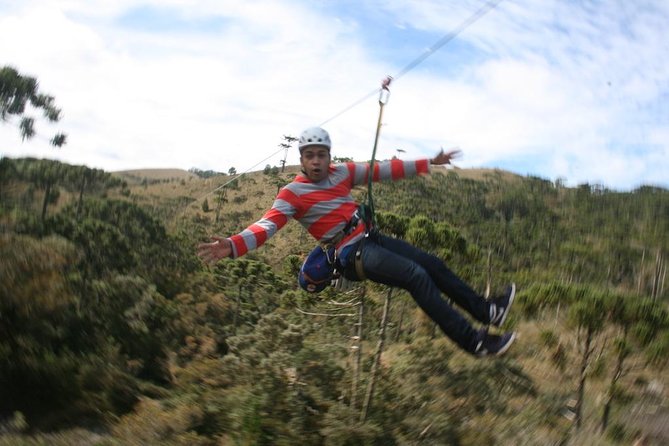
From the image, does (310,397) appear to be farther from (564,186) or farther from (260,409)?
(564,186)

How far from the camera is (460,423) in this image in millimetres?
5660

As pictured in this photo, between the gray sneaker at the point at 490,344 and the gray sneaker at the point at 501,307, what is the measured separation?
0.54 feet

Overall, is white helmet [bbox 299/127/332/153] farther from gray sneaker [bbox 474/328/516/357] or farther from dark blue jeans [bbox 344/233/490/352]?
gray sneaker [bbox 474/328/516/357]

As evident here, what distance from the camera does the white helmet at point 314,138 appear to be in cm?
426

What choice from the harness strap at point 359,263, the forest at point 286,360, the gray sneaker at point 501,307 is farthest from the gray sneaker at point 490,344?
the forest at point 286,360

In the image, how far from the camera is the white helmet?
14.0ft

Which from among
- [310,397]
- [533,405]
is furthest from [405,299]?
[310,397]

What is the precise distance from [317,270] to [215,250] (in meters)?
1.05

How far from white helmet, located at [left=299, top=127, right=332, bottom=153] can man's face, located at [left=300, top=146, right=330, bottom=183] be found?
0.05m

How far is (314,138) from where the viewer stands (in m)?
4.27

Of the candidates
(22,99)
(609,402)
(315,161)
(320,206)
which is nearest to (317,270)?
(320,206)

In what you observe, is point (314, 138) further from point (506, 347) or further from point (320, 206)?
point (506, 347)

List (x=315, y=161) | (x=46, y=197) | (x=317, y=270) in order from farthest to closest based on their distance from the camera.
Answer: (x=46, y=197), (x=317, y=270), (x=315, y=161)

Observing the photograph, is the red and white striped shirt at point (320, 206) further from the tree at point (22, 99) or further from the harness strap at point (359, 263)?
the tree at point (22, 99)
